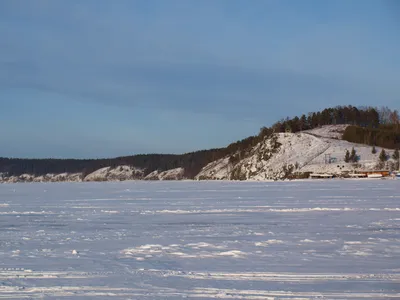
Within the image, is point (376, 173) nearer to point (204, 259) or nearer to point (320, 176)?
point (320, 176)

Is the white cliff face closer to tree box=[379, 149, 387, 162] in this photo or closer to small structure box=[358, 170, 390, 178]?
tree box=[379, 149, 387, 162]

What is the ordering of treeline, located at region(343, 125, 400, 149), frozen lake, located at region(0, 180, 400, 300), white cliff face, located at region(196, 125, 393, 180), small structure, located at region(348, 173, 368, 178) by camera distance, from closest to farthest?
1. frozen lake, located at region(0, 180, 400, 300)
2. small structure, located at region(348, 173, 368, 178)
3. white cliff face, located at region(196, 125, 393, 180)
4. treeline, located at region(343, 125, 400, 149)

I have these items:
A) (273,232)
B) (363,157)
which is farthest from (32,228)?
(363,157)

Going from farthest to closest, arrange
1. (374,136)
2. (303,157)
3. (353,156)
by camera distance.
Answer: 1. (374,136)
2. (303,157)
3. (353,156)

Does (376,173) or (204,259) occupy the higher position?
(376,173)

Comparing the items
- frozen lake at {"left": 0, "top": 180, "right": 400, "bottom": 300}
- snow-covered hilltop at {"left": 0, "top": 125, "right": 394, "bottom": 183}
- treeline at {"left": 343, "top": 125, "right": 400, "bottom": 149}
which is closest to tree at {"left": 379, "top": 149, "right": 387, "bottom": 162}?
snow-covered hilltop at {"left": 0, "top": 125, "right": 394, "bottom": 183}

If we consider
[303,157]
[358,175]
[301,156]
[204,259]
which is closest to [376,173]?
[358,175]

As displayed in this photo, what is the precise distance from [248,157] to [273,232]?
178769 mm

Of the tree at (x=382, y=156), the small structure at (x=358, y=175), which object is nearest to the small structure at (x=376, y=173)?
the small structure at (x=358, y=175)

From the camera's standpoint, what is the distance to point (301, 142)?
581ft

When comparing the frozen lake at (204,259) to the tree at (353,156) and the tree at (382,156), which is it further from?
the tree at (353,156)

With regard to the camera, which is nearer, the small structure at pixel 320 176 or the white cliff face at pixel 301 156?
the small structure at pixel 320 176

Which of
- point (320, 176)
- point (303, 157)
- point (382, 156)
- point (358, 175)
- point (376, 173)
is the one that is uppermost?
point (303, 157)

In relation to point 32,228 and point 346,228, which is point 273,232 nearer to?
point 346,228
